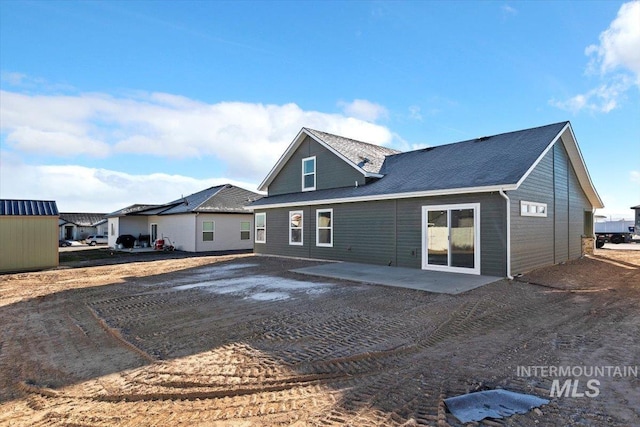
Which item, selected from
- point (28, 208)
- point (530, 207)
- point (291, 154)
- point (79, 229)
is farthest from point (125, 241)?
point (79, 229)

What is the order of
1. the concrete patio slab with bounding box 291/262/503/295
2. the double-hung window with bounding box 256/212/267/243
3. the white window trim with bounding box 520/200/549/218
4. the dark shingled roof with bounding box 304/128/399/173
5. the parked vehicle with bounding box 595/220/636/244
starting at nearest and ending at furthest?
the concrete patio slab with bounding box 291/262/503/295
the white window trim with bounding box 520/200/549/218
the dark shingled roof with bounding box 304/128/399/173
the double-hung window with bounding box 256/212/267/243
the parked vehicle with bounding box 595/220/636/244

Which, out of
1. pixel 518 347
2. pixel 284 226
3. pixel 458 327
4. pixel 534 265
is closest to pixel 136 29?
pixel 284 226

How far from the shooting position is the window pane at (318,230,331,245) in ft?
49.0

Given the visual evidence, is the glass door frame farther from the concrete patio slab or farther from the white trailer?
the white trailer

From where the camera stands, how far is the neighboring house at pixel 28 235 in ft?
44.1

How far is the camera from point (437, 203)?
436 inches

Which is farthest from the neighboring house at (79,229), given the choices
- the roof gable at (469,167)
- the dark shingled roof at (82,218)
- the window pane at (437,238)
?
the window pane at (437,238)

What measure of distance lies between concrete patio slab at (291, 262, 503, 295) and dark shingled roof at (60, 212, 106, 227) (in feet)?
144

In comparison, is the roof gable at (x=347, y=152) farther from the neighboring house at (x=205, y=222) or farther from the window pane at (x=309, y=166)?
the neighboring house at (x=205, y=222)

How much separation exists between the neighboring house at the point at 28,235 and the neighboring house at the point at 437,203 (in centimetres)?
890

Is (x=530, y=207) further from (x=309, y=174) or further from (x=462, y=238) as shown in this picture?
(x=309, y=174)

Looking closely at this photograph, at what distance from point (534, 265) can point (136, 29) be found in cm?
1494

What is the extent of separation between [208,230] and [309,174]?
28.2ft

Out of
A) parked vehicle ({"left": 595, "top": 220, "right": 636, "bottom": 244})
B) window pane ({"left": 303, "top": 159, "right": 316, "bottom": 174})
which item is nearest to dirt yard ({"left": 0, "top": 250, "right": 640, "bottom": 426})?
window pane ({"left": 303, "top": 159, "right": 316, "bottom": 174})
